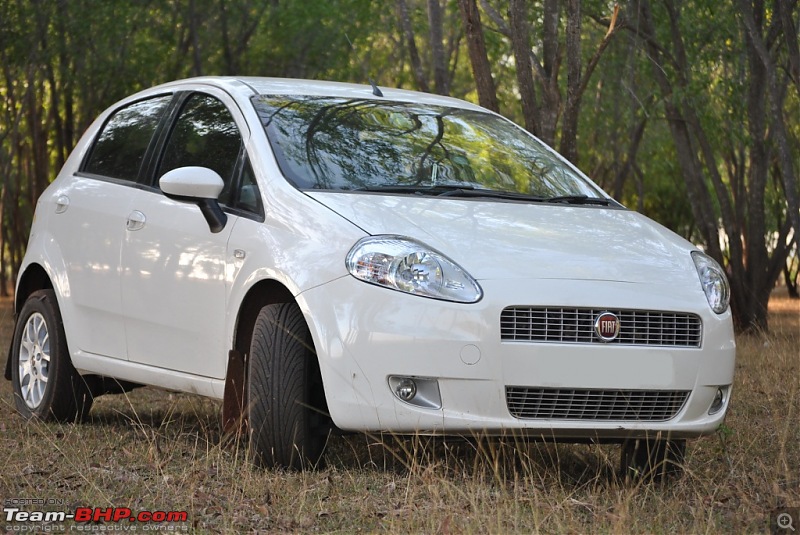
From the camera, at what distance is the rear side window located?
6461 mm

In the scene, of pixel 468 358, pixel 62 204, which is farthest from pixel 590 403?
pixel 62 204

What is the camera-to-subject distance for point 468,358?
4500 millimetres

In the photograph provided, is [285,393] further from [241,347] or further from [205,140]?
[205,140]

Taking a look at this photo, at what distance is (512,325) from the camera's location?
4.52 m

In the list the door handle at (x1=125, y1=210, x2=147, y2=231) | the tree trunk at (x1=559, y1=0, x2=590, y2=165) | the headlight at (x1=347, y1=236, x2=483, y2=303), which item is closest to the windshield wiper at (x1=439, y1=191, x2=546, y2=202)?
the headlight at (x1=347, y1=236, x2=483, y2=303)

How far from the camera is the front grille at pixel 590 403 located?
461 centimetres

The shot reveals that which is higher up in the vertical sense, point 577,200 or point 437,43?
point 577,200

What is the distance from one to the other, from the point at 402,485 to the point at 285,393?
56 centimetres

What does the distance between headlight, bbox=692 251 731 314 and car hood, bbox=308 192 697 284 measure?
0.16 ft

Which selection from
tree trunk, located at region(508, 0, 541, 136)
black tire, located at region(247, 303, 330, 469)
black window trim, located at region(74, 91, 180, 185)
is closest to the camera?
black tire, located at region(247, 303, 330, 469)

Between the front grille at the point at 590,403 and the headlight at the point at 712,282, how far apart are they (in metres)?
0.40

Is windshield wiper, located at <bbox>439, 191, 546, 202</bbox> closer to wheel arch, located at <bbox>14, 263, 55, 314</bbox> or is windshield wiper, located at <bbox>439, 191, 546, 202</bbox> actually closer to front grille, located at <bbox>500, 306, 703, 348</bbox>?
front grille, located at <bbox>500, 306, 703, 348</bbox>

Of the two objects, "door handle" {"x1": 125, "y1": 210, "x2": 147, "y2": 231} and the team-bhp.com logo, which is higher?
"door handle" {"x1": 125, "y1": 210, "x2": 147, "y2": 231}

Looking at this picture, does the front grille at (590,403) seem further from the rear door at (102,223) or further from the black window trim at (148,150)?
the black window trim at (148,150)
